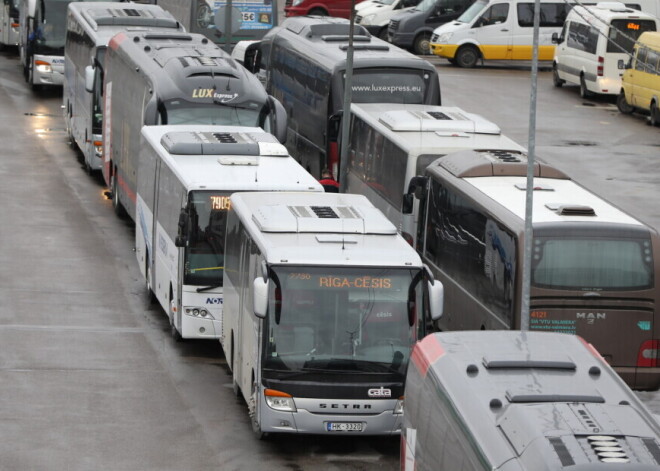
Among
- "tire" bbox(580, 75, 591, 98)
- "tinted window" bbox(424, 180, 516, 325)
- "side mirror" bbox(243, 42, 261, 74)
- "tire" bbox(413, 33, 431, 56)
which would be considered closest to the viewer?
"tinted window" bbox(424, 180, 516, 325)

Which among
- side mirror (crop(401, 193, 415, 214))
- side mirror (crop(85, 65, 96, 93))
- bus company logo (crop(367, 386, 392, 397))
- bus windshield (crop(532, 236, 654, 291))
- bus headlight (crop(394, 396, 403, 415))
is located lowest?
bus headlight (crop(394, 396, 403, 415))

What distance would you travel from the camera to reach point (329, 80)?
30.1 meters

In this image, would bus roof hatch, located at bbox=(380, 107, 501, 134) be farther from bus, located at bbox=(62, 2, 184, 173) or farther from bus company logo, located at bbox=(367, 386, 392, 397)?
bus company logo, located at bbox=(367, 386, 392, 397)

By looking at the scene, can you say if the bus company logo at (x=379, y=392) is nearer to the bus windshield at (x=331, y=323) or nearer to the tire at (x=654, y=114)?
the bus windshield at (x=331, y=323)

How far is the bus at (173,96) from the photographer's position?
85.6ft

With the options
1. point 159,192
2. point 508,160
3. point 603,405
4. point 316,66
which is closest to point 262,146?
point 159,192

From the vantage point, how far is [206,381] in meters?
19.5

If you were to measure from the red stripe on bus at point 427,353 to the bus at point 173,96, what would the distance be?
43.7 ft

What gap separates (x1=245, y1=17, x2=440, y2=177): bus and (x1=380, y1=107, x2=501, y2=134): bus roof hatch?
11.8ft

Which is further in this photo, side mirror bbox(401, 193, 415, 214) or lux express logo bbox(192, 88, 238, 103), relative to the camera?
lux express logo bbox(192, 88, 238, 103)

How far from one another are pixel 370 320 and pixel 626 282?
3.33 m

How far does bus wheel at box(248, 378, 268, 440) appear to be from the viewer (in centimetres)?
1676

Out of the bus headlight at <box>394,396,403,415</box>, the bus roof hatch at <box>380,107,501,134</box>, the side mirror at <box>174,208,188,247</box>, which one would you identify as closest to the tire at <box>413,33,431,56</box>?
the bus roof hatch at <box>380,107,501,134</box>

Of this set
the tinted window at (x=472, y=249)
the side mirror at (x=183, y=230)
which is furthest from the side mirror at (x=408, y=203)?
the side mirror at (x=183, y=230)
